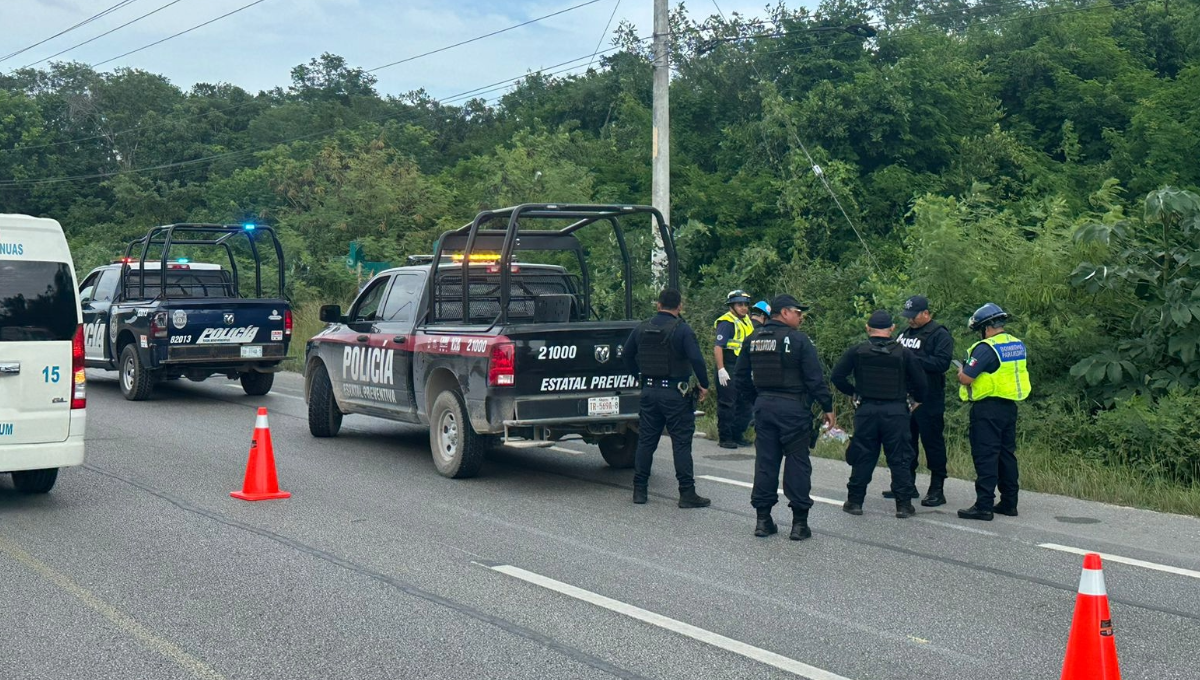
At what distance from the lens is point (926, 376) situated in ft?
30.7

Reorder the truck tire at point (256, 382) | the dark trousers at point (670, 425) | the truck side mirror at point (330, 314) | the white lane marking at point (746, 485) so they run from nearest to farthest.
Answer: the dark trousers at point (670, 425) → the white lane marking at point (746, 485) → the truck side mirror at point (330, 314) → the truck tire at point (256, 382)

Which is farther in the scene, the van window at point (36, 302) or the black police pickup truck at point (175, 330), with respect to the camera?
the black police pickup truck at point (175, 330)

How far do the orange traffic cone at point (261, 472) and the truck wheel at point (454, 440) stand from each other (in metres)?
1.49

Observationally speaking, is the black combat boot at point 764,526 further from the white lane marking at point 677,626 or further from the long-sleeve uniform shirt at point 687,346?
the white lane marking at point 677,626

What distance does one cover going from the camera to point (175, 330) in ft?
52.1

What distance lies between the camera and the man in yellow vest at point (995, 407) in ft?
29.1

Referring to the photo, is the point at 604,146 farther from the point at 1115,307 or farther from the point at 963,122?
the point at 1115,307

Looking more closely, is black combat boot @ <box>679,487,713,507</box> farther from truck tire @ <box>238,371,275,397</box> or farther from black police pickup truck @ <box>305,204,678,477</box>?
truck tire @ <box>238,371,275,397</box>

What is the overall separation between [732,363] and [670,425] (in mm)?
3862

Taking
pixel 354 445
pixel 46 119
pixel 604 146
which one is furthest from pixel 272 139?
pixel 354 445

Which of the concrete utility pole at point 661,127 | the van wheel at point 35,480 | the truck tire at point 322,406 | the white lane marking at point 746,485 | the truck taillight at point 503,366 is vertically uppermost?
the concrete utility pole at point 661,127

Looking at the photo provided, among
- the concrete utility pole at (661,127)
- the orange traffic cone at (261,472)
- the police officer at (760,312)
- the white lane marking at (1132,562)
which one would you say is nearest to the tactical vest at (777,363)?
the white lane marking at (1132,562)

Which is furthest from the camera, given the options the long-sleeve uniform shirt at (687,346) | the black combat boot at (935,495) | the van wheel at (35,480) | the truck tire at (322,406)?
the truck tire at (322,406)

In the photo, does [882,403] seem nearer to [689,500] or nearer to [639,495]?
[689,500]
